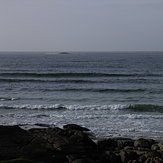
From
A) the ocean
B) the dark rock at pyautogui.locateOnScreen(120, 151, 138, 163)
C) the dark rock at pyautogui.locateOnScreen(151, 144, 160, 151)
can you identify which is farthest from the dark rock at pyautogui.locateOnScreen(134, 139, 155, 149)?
the ocean

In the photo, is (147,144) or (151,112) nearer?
(147,144)

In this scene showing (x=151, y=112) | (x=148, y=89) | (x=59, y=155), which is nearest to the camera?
(x=59, y=155)

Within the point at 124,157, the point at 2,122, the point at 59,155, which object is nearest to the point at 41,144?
the point at 59,155

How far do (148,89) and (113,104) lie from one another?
8.84 metres

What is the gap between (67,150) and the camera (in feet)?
35.1

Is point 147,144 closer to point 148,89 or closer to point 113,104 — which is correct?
point 113,104

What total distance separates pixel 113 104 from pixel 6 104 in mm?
7768

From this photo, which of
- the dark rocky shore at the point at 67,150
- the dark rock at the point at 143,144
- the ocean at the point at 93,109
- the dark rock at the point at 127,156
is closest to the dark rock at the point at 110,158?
the dark rocky shore at the point at 67,150

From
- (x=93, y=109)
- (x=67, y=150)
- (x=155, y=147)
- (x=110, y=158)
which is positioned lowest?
(x=93, y=109)

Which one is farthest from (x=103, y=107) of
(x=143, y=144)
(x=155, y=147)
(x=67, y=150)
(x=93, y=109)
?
(x=67, y=150)

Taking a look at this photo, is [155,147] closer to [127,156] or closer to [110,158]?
[127,156]

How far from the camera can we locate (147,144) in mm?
12453

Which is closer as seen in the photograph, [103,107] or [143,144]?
[143,144]

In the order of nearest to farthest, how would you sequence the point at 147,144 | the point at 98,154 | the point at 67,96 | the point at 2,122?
the point at 98,154 → the point at 147,144 → the point at 2,122 → the point at 67,96
